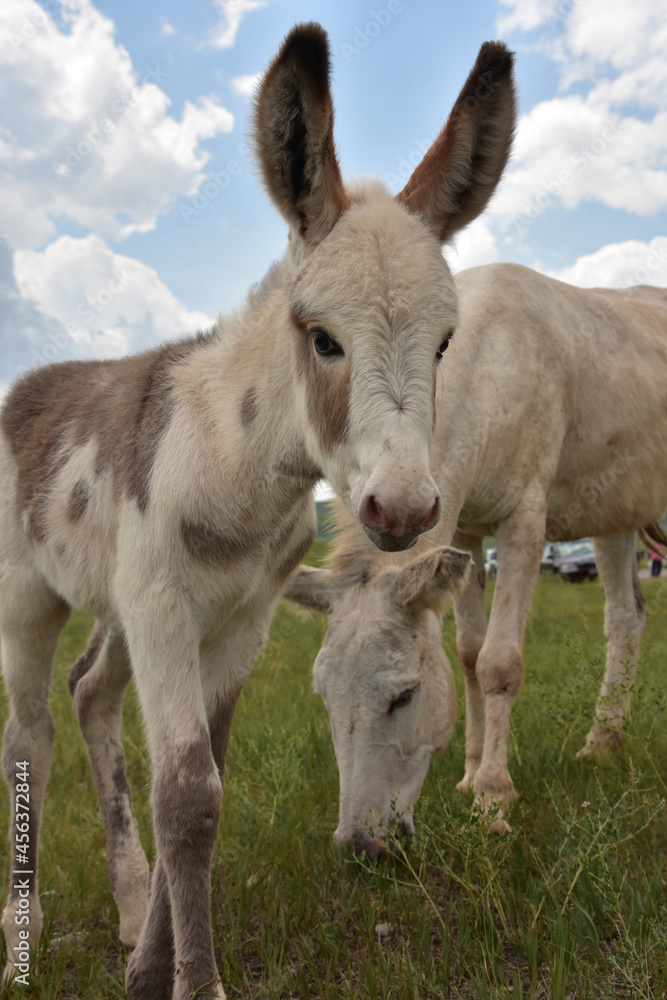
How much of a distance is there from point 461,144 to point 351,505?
121 cm

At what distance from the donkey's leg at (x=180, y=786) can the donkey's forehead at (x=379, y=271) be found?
1032 mm

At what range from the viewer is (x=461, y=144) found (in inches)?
95.3

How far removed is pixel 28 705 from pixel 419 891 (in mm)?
1747

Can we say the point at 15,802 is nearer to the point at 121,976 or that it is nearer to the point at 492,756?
the point at 121,976

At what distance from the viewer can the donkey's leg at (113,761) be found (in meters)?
3.10

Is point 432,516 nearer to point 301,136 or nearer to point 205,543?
point 205,543

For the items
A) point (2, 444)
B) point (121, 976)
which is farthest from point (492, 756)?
point (2, 444)

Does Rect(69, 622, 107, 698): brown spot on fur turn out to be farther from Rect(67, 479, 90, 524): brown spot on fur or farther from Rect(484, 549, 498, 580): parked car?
Rect(484, 549, 498, 580): parked car

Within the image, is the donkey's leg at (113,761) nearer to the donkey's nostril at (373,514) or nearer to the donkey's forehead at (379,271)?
the donkey's nostril at (373,514)

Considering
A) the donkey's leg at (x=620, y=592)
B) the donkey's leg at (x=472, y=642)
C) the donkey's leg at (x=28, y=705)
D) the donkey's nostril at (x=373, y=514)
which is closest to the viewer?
the donkey's nostril at (x=373, y=514)

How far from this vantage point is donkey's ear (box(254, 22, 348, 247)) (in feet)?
7.03

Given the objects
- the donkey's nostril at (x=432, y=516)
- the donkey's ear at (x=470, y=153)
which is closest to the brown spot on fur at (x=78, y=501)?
the donkey's nostril at (x=432, y=516)

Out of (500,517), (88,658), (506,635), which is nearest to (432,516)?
(88,658)

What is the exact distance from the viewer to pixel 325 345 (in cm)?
218
